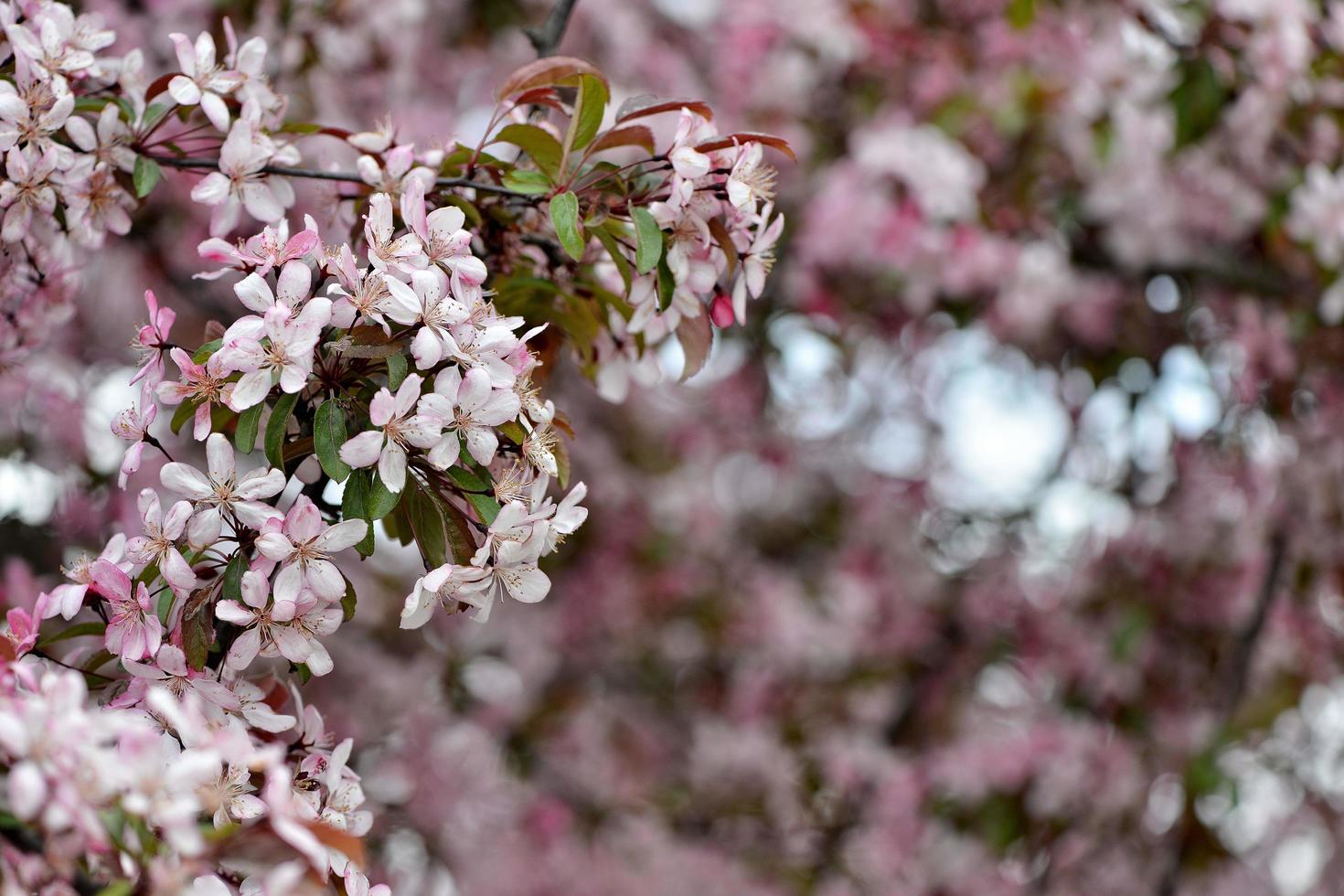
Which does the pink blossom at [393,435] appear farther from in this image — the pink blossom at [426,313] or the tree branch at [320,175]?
the tree branch at [320,175]

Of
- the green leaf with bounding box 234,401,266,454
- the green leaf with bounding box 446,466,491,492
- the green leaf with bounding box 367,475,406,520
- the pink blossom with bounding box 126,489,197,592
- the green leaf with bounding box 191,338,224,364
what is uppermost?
the green leaf with bounding box 191,338,224,364

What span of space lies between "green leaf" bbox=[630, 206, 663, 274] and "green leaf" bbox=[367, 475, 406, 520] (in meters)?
0.26

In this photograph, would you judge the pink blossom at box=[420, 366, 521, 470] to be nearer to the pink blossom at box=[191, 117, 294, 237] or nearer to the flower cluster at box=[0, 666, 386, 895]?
the flower cluster at box=[0, 666, 386, 895]

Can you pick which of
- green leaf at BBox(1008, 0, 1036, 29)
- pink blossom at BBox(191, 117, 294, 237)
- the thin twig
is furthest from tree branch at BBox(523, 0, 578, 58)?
the thin twig

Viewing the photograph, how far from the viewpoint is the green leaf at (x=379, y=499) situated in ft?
2.81

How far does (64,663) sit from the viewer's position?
992 mm

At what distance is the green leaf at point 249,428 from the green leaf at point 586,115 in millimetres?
338

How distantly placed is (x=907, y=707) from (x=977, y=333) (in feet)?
3.90

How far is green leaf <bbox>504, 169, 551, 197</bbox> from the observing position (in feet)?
3.34

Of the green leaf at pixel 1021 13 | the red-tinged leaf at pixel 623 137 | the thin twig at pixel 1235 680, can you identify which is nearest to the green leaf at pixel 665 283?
the red-tinged leaf at pixel 623 137

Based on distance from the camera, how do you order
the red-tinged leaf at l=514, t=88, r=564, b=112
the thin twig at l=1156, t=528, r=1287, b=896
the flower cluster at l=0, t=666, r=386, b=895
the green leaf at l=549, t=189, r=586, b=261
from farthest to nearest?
the thin twig at l=1156, t=528, r=1287, b=896 < the red-tinged leaf at l=514, t=88, r=564, b=112 < the green leaf at l=549, t=189, r=586, b=261 < the flower cluster at l=0, t=666, r=386, b=895

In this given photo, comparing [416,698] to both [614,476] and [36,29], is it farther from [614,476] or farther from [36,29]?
[36,29]

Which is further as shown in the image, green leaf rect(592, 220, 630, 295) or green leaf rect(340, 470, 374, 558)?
green leaf rect(592, 220, 630, 295)

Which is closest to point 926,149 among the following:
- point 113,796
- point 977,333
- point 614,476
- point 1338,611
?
point 977,333
